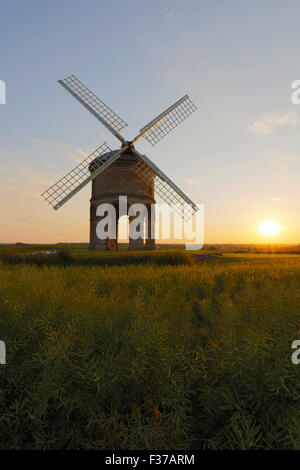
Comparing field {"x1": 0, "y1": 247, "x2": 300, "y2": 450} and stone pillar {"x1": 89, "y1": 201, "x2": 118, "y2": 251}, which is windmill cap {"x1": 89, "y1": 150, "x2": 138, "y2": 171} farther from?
field {"x1": 0, "y1": 247, "x2": 300, "y2": 450}

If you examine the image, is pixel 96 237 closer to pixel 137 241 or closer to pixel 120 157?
pixel 137 241

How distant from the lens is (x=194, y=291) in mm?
5727

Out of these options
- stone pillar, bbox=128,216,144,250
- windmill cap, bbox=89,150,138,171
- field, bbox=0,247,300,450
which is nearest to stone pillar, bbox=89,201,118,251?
stone pillar, bbox=128,216,144,250

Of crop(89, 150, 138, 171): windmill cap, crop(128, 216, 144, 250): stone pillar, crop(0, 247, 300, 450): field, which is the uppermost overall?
crop(89, 150, 138, 171): windmill cap

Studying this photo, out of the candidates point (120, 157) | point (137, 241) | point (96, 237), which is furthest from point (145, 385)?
point (120, 157)

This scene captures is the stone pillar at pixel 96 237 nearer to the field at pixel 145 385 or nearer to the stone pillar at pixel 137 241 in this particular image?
the stone pillar at pixel 137 241

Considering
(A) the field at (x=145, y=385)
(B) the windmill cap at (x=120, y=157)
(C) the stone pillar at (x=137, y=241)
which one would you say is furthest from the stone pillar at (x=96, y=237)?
(A) the field at (x=145, y=385)

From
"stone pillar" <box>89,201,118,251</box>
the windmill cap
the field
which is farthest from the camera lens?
"stone pillar" <box>89,201,118,251</box>

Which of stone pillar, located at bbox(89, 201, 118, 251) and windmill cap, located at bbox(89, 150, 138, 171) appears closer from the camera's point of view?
windmill cap, located at bbox(89, 150, 138, 171)
